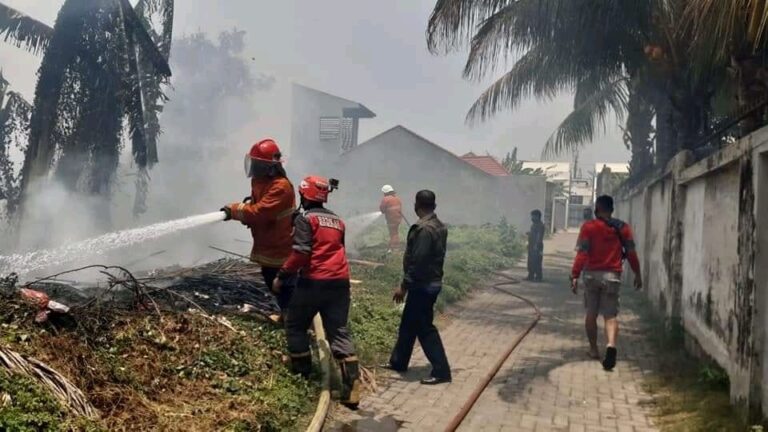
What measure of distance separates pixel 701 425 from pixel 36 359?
4652 millimetres

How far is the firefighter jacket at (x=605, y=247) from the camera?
6.98 m

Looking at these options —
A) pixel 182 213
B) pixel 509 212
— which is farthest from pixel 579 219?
pixel 182 213

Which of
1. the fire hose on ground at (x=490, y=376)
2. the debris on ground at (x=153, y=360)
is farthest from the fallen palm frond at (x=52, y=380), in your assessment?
the fire hose on ground at (x=490, y=376)

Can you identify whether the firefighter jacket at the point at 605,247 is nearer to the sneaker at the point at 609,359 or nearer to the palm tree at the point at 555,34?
the sneaker at the point at 609,359

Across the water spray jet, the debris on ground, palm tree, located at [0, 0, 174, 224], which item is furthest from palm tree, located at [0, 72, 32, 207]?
the debris on ground

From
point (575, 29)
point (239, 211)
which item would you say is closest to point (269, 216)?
point (239, 211)

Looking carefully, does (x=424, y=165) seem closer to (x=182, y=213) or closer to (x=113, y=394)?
(x=182, y=213)

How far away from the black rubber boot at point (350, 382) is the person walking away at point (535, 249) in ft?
33.6

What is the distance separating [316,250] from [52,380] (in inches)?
81.6

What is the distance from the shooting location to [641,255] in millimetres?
12344

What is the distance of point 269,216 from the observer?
5.42 m

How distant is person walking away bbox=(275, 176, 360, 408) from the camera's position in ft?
16.6

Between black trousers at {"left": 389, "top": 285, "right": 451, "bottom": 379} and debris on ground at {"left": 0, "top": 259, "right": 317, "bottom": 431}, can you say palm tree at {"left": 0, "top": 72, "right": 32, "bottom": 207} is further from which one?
black trousers at {"left": 389, "top": 285, "right": 451, "bottom": 379}

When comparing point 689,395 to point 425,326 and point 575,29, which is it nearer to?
point 425,326
